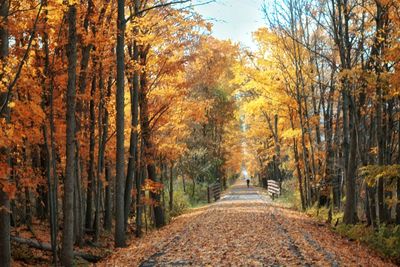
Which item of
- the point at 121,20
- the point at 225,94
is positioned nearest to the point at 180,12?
the point at 121,20

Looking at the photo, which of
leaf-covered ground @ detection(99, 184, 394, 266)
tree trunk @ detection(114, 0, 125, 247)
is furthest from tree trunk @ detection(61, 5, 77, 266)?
tree trunk @ detection(114, 0, 125, 247)

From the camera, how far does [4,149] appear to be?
858cm

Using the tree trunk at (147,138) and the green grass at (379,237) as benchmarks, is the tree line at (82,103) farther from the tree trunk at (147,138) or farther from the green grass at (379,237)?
the green grass at (379,237)

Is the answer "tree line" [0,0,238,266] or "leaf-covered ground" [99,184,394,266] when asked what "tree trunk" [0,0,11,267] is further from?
"leaf-covered ground" [99,184,394,266]

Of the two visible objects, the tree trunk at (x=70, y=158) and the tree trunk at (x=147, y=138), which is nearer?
the tree trunk at (x=70, y=158)

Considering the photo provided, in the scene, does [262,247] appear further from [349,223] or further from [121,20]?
[121,20]

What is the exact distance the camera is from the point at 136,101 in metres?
14.8

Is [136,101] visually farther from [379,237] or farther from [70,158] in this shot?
[379,237]

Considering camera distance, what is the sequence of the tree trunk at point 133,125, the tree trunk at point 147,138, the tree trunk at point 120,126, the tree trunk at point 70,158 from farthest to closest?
the tree trunk at point 147,138 → the tree trunk at point 133,125 → the tree trunk at point 120,126 → the tree trunk at point 70,158

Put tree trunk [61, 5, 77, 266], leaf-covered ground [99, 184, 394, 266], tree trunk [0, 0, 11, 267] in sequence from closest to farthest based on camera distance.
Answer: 1. tree trunk [0, 0, 11, 267]
2. leaf-covered ground [99, 184, 394, 266]
3. tree trunk [61, 5, 77, 266]

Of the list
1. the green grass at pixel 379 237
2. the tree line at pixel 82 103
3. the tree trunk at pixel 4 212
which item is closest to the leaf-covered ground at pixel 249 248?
the green grass at pixel 379 237

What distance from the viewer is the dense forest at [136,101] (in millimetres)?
9641

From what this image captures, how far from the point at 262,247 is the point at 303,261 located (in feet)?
6.28

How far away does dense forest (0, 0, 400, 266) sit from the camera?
9641mm
